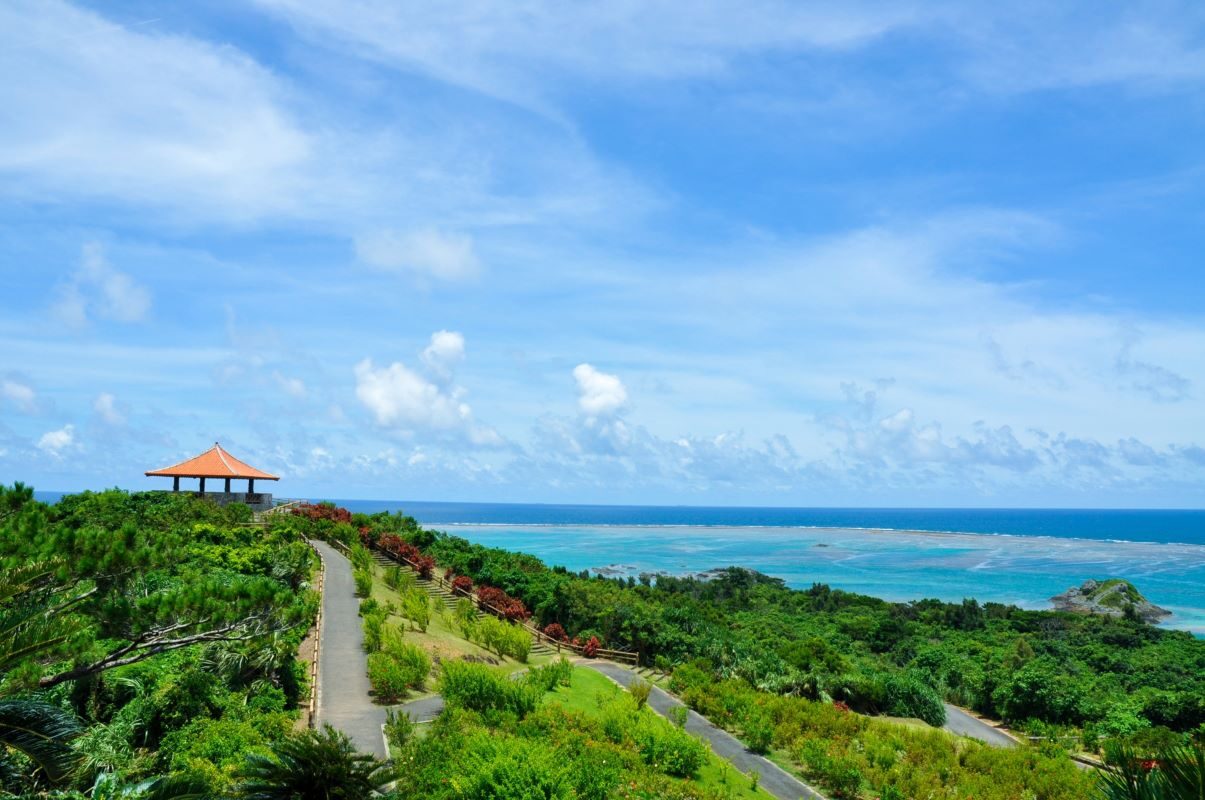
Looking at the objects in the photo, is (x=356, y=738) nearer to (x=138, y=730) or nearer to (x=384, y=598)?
(x=138, y=730)

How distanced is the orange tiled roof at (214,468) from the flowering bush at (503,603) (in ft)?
52.8

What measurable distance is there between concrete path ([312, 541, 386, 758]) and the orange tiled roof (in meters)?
13.3

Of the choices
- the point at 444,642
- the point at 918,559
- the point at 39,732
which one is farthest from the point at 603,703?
the point at 918,559

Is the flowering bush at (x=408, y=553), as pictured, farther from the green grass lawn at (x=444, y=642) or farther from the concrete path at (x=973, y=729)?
the concrete path at (x=973, y=729)

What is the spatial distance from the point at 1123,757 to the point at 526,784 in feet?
25.9

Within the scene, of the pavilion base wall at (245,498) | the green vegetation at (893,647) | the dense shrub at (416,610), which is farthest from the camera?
the pavilion base wall at (245,498)

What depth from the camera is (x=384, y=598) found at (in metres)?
30.6

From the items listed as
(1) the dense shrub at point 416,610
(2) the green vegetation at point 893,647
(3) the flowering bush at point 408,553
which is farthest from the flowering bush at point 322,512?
(1) the dense shrub at point 416,610

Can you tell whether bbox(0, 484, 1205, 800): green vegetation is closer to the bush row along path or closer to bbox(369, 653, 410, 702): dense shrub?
bbox(369, 653, 410, 702): dense shrub

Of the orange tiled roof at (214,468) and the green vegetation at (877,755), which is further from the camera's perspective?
the orange tiled roof at (214,468)

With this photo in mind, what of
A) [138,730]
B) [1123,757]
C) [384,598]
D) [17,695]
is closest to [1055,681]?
[384,598]

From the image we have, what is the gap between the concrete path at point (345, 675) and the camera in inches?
668

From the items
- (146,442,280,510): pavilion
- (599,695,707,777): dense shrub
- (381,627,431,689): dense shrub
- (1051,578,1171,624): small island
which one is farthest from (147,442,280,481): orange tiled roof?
(1051,578,1171,624): small island

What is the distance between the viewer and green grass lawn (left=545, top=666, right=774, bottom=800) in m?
16.7
